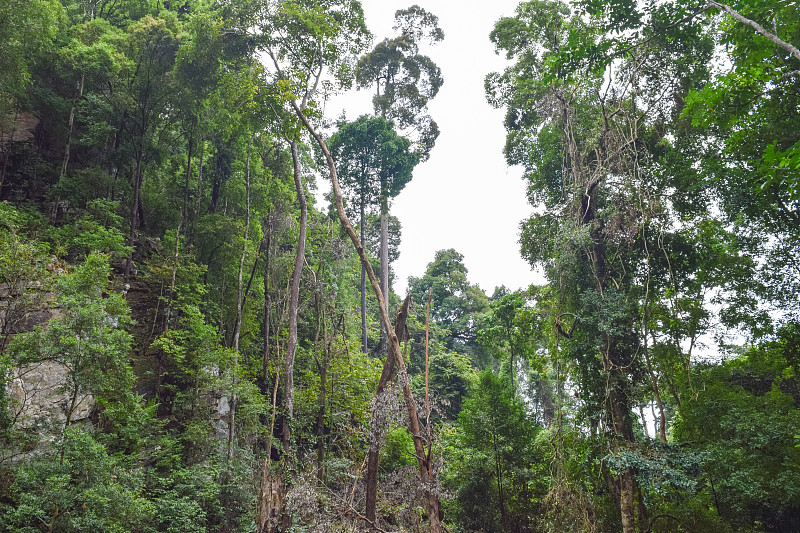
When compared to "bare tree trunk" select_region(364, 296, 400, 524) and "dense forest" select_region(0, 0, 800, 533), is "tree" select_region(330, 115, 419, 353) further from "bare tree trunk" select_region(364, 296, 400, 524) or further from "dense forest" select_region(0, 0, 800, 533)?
"bare tree trunk" select_region(364, 296, 400, 524)

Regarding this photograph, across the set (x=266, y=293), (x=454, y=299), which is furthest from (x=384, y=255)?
(x=454, y=299)

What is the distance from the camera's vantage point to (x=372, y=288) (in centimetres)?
911

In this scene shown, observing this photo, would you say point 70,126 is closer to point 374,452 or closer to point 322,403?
→ point 322,403

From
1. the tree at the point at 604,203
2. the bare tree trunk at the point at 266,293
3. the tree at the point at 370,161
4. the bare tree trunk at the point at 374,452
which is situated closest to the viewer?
the bare tree trunk at the point at 374,452

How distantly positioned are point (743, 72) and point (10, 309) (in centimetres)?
1260

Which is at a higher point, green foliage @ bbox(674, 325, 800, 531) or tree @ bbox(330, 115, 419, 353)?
tree @ bbox(330, 115, 419, 353)

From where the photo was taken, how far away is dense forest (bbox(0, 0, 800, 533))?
6.43 meters

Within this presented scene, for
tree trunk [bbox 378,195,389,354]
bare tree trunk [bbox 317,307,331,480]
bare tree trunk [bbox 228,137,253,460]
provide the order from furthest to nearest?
tree trunk [bbox 378,195,389,354] → bare tree trunk [bbox 228,137,253,460] → bare tree trunk [bbox 317,307,331,480]

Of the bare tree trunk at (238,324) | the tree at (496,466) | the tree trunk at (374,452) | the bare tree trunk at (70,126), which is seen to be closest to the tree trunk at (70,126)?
the bare tree trunk at (70,126)

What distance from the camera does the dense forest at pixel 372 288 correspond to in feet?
21.1

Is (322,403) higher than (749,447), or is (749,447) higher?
(322,403)

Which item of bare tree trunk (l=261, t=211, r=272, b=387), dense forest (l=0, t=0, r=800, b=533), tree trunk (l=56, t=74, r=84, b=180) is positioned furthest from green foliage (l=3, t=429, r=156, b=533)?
tree trunk (l=56, t=74, r=84, b=180)

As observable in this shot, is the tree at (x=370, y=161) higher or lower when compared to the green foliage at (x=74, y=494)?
higher

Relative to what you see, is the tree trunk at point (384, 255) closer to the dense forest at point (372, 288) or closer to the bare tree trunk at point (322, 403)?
the dense forest at point (372, 288)
